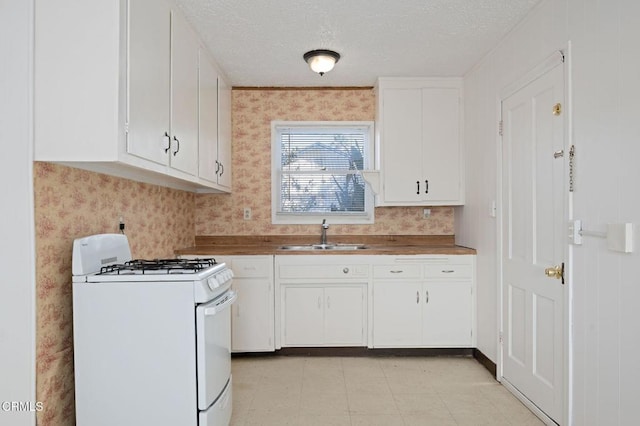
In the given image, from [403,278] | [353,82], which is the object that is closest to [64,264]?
[403,278]

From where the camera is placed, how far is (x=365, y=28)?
2736 millimetres

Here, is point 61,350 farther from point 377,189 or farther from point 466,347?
point 466,347

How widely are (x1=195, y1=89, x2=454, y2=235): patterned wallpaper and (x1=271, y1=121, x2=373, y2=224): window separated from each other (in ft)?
0.47

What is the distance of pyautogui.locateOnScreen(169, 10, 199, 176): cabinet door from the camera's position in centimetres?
237

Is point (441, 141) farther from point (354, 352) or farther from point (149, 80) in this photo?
point (149, 80)

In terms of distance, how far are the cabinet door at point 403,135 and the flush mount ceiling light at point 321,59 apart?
780 mm

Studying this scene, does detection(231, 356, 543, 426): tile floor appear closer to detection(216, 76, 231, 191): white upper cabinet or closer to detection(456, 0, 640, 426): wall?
detection(456, 0, 640, 426): wall

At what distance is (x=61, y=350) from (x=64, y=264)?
39 centimetres

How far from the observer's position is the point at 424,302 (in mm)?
3475

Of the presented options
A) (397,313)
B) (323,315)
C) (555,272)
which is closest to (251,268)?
(323,315)

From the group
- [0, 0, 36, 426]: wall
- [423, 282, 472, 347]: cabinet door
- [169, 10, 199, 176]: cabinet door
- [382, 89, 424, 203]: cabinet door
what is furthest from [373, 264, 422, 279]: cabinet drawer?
[0, 0, 36, 426]: wall

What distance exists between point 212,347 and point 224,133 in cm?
217

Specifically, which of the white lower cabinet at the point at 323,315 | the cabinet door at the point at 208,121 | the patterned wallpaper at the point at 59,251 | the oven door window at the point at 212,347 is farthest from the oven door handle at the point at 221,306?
the white lower cabinet at the point at 323,315

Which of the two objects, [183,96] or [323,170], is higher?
[183,96]
